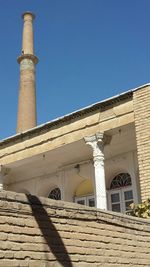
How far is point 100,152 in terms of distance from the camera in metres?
10.5

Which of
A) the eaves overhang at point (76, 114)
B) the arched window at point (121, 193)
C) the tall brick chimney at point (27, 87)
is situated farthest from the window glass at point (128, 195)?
the tall brick chimney at point (27, 87)

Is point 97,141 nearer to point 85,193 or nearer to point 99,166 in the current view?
point 99,166

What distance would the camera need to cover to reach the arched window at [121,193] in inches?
501

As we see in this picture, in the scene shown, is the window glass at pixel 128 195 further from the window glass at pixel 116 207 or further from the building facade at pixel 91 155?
the window glass at pixel 116 207

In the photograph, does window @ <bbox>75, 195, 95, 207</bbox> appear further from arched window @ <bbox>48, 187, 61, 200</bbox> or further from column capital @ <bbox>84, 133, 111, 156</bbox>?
column capital @ <bbox>84, 133, 111, 156</bbox>

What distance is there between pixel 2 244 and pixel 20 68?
2258cm

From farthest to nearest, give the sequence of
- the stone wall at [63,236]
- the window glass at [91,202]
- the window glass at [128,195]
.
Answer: the window glass at [91,202], the window glass at [128,195], the stone wall at [63,236]

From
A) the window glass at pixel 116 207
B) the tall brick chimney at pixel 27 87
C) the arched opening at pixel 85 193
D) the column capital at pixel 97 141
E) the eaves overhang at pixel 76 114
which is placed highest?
the tall brick chimney at pixel 27 87

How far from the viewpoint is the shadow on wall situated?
4.52 m

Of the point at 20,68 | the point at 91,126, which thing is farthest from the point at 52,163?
the point at 20,68

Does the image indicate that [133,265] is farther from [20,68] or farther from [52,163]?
[20,68]

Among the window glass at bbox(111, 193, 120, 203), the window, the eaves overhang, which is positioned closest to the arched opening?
the window

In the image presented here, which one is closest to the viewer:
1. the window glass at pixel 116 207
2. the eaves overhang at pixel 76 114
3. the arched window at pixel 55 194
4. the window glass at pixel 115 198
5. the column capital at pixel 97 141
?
the eaves overhang at pixel 76 114

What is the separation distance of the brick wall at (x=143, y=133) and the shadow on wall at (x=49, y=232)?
4.44 meters
